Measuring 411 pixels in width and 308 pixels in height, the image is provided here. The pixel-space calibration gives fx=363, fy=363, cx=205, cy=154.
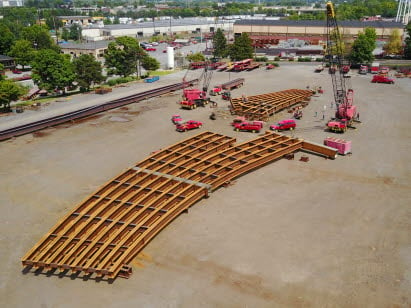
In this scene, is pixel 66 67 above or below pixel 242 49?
below

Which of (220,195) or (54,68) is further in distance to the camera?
(54,68)

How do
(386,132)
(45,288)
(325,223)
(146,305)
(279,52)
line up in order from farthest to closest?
1. (279,52)
2. (386,132)
3. (325,223)
4. (45,288)
5. (146,305)

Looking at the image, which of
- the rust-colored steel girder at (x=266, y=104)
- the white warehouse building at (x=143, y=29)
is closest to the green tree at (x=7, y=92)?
Result: the rust-colored steel girder at (x=266, y=104)

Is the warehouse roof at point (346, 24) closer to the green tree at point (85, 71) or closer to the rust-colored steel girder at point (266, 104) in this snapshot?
the rust-colored steel girder at point (266, 104)

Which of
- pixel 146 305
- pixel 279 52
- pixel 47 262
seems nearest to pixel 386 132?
pixel 146 305

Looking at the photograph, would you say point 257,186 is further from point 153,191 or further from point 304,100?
point 304,100

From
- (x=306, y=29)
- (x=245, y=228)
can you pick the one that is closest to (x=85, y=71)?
(x=245, y=228)

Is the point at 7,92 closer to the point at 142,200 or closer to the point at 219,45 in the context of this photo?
the point at 142,200

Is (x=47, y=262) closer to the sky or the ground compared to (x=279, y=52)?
closer to the ground
